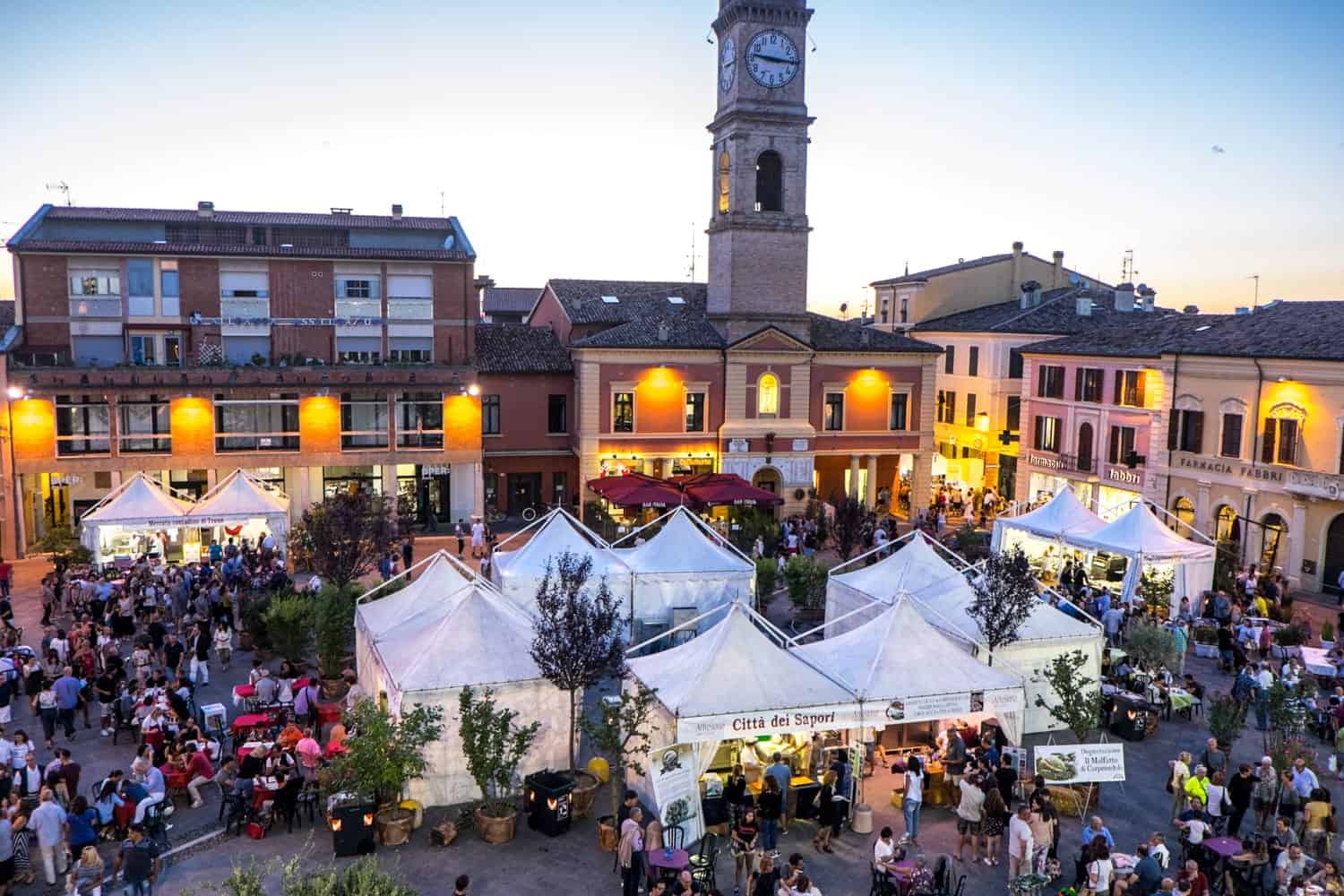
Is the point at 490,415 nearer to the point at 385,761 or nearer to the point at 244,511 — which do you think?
the point at 244,511

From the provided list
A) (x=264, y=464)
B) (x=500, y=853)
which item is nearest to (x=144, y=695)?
(x=500, y=853)

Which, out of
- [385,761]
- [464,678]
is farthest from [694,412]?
[385,761]

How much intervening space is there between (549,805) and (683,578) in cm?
855

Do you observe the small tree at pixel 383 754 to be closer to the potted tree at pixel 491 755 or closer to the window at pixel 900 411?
the potted tree at pixel 491 755

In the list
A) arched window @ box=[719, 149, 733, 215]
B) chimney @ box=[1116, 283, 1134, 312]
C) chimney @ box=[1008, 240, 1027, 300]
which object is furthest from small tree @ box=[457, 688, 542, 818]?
chimney @ box=[1008, 240, 1027, 300]

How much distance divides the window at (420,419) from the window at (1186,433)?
23990 millimetres

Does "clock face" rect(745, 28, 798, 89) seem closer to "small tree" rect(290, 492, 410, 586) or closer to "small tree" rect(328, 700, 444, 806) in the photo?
"small tree" rect(290, 492, 410, 586)

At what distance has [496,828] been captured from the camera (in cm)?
1361

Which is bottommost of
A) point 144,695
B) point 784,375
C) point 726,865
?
point 726,865

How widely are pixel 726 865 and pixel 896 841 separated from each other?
2.18m

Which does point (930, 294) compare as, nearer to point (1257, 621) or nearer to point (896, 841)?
point (1257, 621)

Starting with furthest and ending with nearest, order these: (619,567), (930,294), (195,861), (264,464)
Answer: (930,294) → (264,464) → (619,567) → (195,861)

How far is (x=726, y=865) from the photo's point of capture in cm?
1336

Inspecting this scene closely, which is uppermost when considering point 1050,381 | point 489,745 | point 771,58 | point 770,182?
point 771,58
